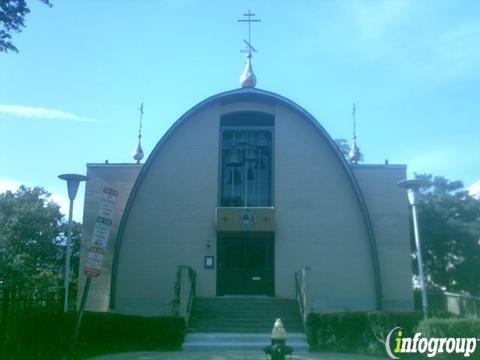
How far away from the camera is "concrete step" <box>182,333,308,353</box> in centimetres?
1559

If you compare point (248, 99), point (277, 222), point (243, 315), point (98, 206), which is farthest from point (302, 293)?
point (98, 206)

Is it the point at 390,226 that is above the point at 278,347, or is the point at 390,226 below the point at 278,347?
above

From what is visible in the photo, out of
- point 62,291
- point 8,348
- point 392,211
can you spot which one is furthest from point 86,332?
point 392,211

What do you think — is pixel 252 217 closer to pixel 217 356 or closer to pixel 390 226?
pixel 390 226

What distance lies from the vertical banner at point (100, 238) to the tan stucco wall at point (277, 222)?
1383 centimetres

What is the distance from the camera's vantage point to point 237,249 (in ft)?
75.2

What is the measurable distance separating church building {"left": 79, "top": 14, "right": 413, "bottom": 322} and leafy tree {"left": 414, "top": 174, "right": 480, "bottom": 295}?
11853 millimetres

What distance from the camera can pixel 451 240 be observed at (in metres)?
33.4

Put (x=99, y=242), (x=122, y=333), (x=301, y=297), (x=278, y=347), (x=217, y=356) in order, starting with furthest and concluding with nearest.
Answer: (x=301, y=297) → (x=122, y=333) → (x=217, y=356) → (x=278, y=347) → (x=99, y=242)

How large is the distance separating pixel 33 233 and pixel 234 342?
24179mm

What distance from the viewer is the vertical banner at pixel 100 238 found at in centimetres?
817

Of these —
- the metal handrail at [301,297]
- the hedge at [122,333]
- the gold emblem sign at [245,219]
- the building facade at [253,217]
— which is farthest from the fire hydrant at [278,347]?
the gold emblem sign at [245,219]

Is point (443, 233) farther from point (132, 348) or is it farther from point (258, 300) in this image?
point (132, 348)

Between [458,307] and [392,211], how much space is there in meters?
4.40
